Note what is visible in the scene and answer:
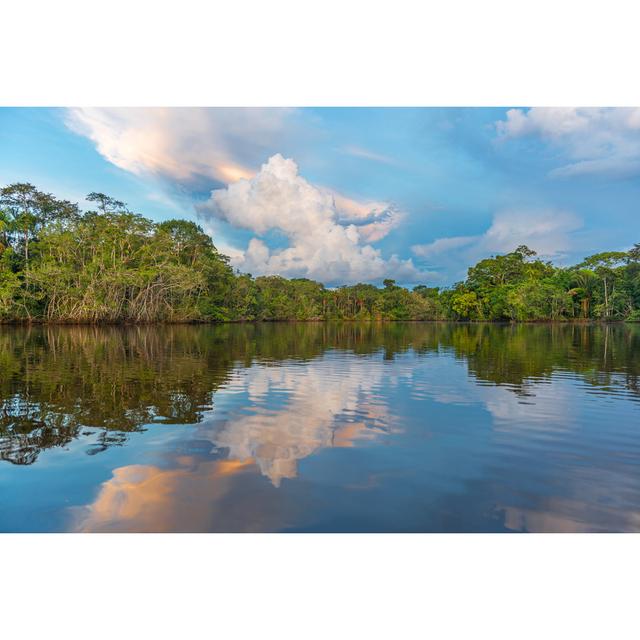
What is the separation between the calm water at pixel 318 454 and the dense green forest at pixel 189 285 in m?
43.8

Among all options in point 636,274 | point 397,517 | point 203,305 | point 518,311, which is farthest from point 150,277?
point 636,274

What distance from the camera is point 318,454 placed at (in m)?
6.38

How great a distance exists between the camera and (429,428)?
7777mm

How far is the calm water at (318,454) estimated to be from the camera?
4.56m

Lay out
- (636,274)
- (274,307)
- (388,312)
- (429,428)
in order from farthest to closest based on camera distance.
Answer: (388,312) < (274,307) < (636,274) < (429,428)

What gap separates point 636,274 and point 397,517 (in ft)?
259

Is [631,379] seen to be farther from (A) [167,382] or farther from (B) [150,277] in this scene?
(B) [150,277]

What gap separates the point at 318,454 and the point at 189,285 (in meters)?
53.0

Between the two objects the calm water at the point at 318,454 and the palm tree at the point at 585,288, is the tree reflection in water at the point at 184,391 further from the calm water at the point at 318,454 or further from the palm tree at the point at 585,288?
the palm tree at the point at 585,288

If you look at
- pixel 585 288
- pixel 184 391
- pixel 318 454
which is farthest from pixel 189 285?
pixel 585 288

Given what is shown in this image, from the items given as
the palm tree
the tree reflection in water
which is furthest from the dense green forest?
the tree reflection in water

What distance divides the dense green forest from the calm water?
144ft

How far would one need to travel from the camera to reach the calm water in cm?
456

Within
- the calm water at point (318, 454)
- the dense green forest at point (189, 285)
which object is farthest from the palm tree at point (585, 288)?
the calm water at point (318, 454)
